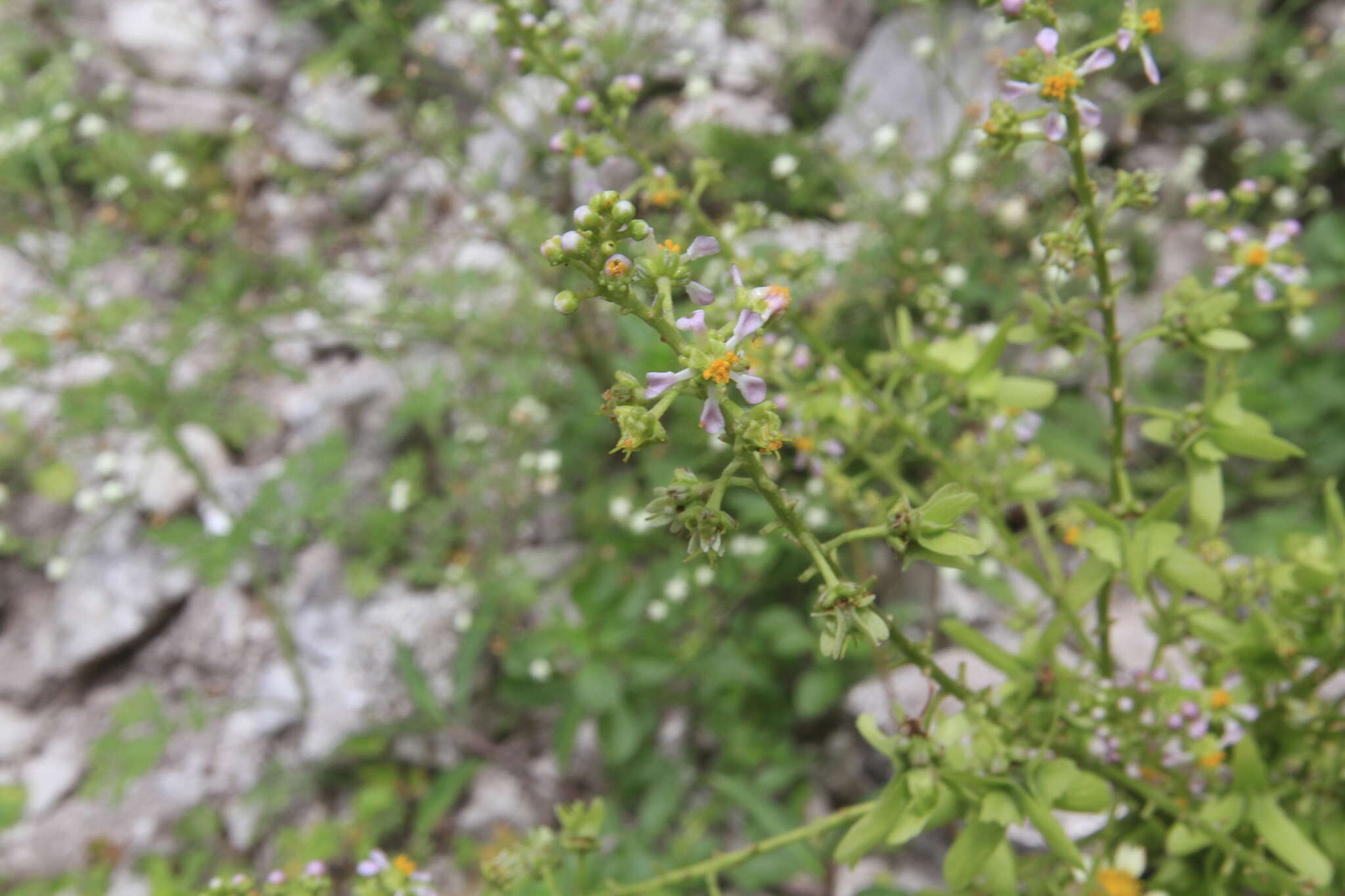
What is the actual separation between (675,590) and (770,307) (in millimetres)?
2220

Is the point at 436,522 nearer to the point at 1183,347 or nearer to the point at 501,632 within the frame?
the point at 501,632

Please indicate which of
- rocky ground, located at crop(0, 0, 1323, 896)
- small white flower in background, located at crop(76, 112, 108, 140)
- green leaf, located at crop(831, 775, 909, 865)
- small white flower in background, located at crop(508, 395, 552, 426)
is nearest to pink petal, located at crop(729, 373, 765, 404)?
green leaf, located at crop(831, 775, 909, 865)

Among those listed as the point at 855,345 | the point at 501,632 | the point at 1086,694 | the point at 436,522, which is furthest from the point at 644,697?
the point at 1086,694

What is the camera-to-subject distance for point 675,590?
3162mm

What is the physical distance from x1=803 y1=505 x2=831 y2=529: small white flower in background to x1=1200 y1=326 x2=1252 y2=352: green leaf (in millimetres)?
1675

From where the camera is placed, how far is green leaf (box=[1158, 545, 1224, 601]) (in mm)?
1536

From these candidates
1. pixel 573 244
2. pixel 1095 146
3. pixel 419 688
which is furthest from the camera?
pixel 1095 146

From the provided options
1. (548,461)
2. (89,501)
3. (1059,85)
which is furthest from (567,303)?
(89,501)

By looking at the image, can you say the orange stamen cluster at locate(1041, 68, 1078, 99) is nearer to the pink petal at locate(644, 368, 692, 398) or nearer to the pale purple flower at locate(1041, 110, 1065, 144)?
the pale purple flower at locate(1041, 110, 1065, 144)

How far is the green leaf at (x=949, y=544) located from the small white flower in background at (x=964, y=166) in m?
2.73

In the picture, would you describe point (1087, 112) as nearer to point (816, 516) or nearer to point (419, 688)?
point (816, 516)

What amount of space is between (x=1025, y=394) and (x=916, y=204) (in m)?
1.95

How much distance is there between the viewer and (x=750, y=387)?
1.05m

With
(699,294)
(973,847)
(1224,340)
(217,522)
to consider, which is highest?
(699,294)
